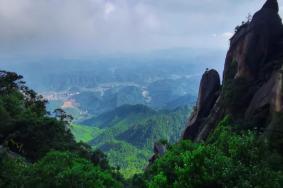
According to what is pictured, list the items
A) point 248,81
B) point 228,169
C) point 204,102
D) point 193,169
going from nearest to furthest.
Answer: point 228,169, point 193,169, point 248,81, point 204,102

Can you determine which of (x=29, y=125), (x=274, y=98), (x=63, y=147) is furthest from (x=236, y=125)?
(x=29, y=125)

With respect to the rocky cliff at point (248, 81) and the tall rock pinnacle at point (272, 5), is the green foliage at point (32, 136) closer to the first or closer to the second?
the rocky cliff at point (248, 81)

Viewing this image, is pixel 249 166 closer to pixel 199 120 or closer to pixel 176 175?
pixel 176 175

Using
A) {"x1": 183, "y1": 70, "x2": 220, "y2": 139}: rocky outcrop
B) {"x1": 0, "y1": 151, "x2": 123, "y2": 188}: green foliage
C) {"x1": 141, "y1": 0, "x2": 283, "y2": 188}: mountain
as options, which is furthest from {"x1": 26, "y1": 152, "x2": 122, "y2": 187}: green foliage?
{"x1": 183, "y1": 70, "x2": 220, "y2": 139}: rocky outcrop

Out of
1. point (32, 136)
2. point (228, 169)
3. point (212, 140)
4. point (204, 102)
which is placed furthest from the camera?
point (204, 102)

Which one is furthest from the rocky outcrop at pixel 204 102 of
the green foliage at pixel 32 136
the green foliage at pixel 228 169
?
the green foliage at pixel 228 169

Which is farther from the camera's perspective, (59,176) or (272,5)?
(272,5)

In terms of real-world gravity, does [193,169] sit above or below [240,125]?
below

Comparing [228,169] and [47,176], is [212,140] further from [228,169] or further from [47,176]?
[47,176]

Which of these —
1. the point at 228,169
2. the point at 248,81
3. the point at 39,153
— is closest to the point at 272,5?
the point at 248,81
